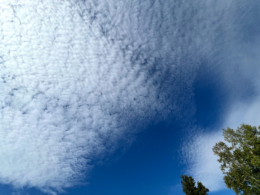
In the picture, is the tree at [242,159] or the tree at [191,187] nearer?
the tree at [242,159]

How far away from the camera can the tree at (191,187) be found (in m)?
23.0

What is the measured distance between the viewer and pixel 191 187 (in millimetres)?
24000

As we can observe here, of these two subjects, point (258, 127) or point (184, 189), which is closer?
point (258, 127)

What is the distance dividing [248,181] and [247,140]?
6200 mm

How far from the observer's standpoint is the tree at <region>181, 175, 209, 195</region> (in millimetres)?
22969

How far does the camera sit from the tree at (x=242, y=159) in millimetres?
18109

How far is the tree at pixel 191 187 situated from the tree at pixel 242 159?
4.23m

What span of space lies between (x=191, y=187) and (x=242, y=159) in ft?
34.9

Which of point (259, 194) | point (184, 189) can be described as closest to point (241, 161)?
point (259, 194)

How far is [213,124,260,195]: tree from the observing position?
59.4ft

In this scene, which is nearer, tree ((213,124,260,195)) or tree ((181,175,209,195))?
tree ((213,124,260,195))

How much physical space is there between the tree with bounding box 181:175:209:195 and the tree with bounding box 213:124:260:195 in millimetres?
4234

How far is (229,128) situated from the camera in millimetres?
23766

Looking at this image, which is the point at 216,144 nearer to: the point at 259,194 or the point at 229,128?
the point at 229,128
